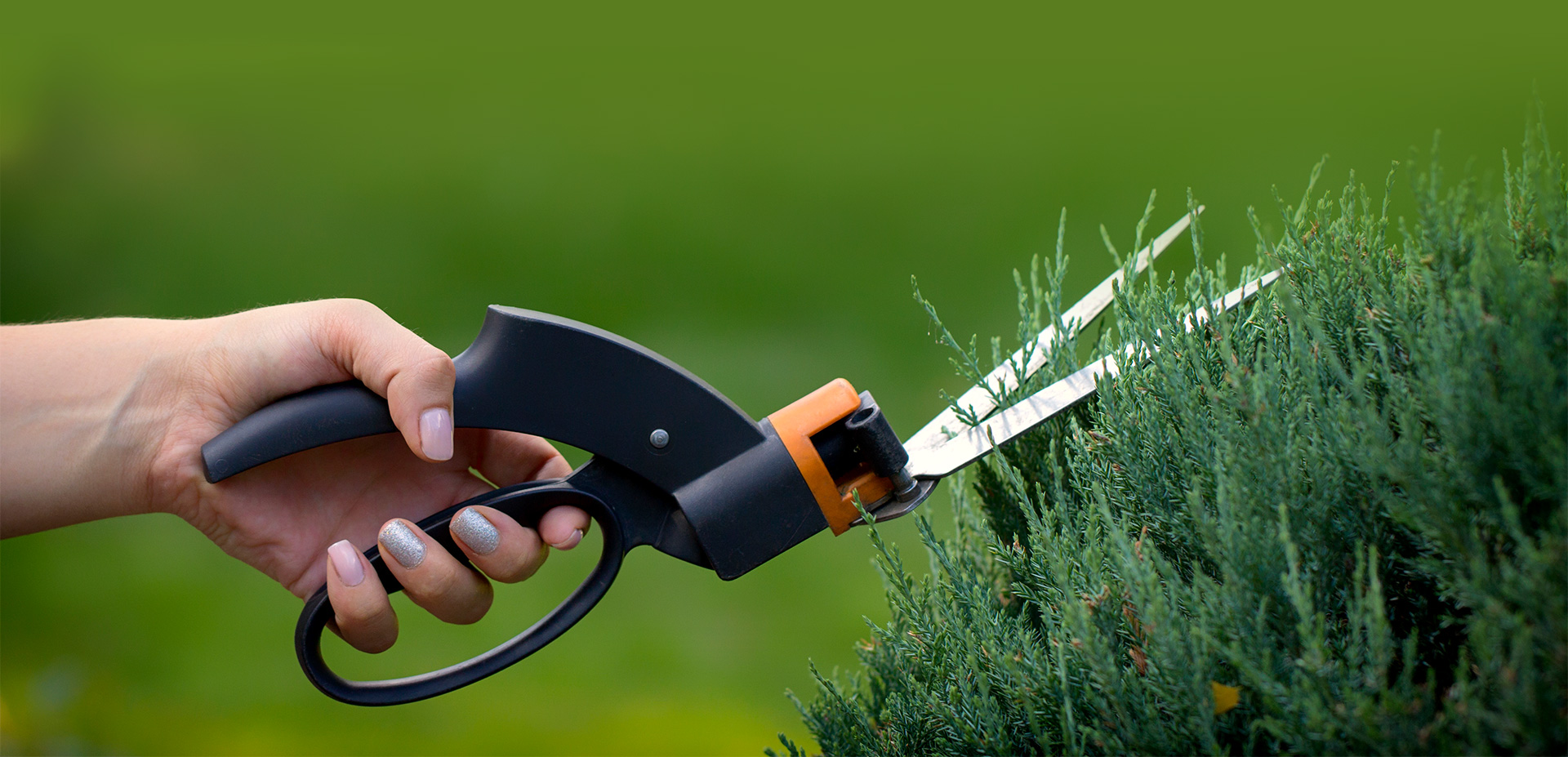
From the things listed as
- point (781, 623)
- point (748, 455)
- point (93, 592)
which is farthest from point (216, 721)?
point (748, 455)

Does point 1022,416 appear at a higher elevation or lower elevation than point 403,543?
lower

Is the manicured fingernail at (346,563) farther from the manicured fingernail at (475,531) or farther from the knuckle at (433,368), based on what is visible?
the knuckle at (433,368)

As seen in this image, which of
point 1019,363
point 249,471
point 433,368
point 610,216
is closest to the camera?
point 433,368

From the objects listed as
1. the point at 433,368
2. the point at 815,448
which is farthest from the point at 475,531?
the point at 815,448

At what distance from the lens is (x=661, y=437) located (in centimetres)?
151

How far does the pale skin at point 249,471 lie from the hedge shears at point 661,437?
80 millimetres

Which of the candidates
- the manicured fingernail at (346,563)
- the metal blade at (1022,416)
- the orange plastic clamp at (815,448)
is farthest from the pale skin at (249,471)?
the metal blade at (1022,416)

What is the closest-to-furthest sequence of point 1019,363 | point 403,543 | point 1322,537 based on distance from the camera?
point 1322,537 → point 403,543 → point 1019,363

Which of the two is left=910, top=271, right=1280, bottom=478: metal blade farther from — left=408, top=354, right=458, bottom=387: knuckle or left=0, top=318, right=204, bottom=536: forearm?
left=0, top=318, right=204, bottom=536: forearm

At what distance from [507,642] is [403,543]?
9.1 inches

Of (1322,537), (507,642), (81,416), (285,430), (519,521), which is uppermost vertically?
(81,416)

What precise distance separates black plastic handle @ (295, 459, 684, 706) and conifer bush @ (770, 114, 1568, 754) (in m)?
0.41

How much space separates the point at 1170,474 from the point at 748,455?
62 centimetres

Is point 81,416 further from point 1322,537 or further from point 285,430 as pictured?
point 1322,537
